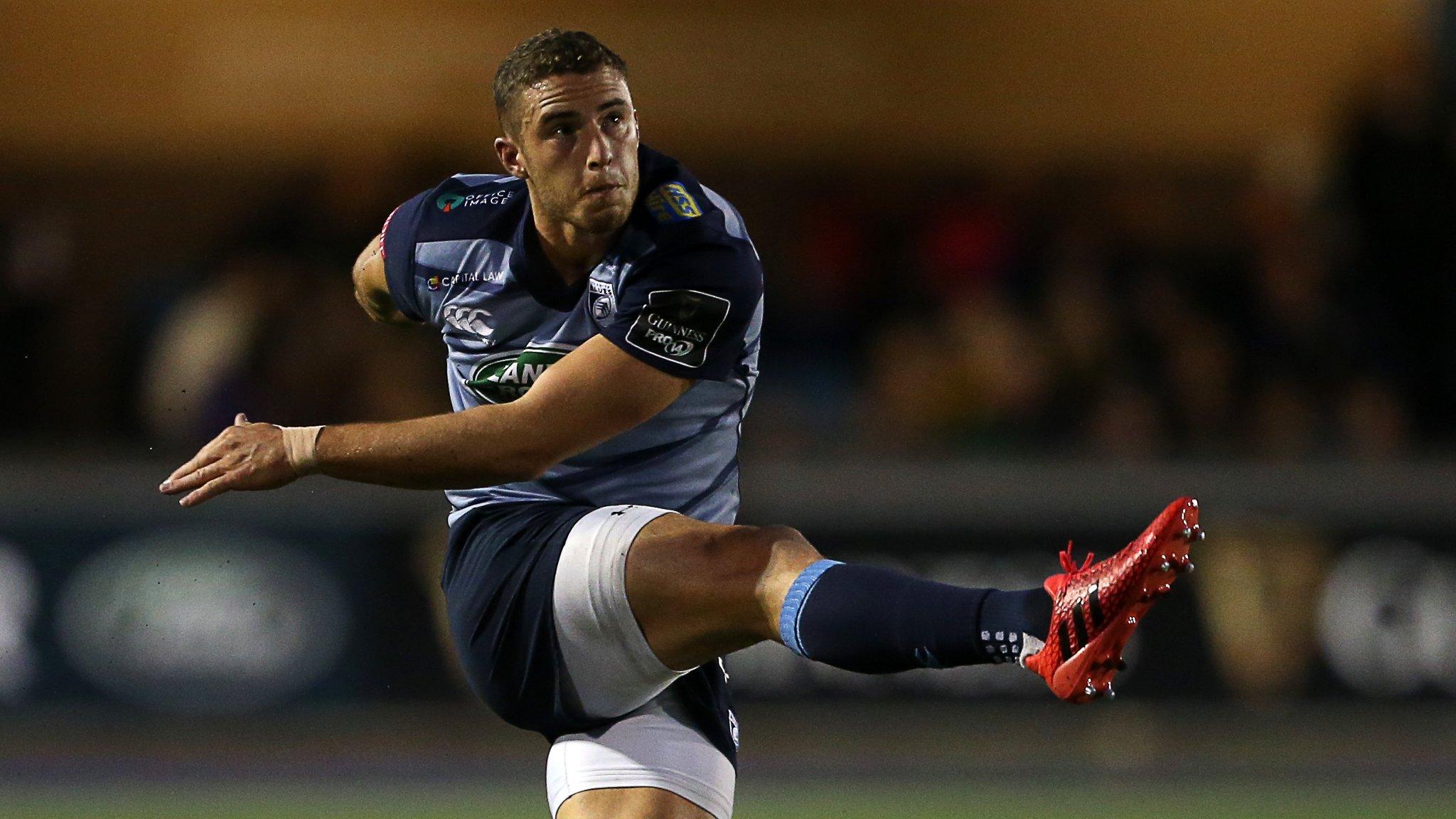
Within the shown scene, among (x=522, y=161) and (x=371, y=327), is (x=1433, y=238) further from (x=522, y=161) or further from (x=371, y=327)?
(x=522, y=161)

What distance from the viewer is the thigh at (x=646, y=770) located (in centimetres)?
468

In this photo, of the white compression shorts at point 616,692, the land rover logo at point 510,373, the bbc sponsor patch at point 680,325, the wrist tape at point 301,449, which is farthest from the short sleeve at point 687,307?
the wrist tape at point 301,449

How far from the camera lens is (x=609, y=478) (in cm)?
474

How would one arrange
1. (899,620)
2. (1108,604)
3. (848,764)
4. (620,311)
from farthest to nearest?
(848,764), (620,311), (899,620), (1108,604)

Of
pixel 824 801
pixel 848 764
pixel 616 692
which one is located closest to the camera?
pixel 616 692

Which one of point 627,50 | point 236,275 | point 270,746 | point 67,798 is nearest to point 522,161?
point 67,798

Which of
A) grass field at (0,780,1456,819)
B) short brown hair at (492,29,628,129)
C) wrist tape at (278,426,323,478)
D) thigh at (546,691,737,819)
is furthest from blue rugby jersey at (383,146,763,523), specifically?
grass field at (0,780,1456,819)

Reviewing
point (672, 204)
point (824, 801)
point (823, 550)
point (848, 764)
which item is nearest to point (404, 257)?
point (672, 204)

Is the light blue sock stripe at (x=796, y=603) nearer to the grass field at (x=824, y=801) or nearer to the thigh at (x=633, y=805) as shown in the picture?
the thigh at (x=633, y=805)

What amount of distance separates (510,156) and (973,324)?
596 cm

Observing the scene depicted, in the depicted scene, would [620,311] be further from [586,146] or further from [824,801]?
[824,801]

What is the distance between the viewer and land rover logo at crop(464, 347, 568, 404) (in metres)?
4.62

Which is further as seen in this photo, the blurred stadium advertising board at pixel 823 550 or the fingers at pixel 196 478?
the blurred stadium advertising board at pixel 823 550

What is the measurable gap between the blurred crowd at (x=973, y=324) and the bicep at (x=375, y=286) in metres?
4.17
